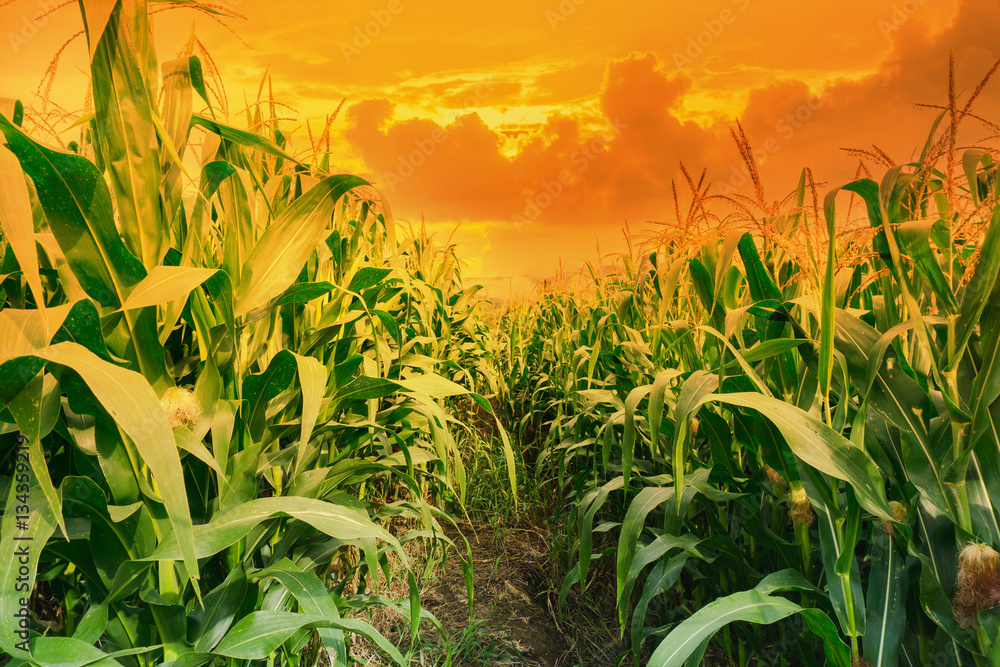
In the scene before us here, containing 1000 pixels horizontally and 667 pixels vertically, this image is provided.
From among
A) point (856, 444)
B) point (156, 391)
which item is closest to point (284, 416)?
point (156, 391)

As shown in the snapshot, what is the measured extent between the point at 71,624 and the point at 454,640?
107 centimetres

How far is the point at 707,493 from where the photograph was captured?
3.66 feet

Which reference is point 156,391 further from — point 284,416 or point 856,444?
point 856,444

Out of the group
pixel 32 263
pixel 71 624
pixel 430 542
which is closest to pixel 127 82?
pixel 32 263

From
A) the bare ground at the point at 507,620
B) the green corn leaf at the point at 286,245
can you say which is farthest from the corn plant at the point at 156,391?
the bare ground at the point at 507,620

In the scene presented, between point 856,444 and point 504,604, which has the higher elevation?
point 856,444

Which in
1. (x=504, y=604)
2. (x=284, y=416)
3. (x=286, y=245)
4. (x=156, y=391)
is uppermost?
(x=286, y=245)

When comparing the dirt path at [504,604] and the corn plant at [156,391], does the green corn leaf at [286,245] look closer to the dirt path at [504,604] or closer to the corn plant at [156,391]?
the corn plant at [156,391]

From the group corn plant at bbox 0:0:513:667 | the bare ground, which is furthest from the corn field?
the bare ground

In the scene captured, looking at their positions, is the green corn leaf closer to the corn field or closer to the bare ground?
the corn field

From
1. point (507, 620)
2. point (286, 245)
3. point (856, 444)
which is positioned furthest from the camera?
point (507, 620)

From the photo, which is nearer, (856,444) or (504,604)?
(856,444)

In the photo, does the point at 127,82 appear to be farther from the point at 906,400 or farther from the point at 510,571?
the point at 510,571

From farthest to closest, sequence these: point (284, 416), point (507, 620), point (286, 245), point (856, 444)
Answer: point (507, 620)
point (284, 416)
point (286, 245)
point (856, 444)
